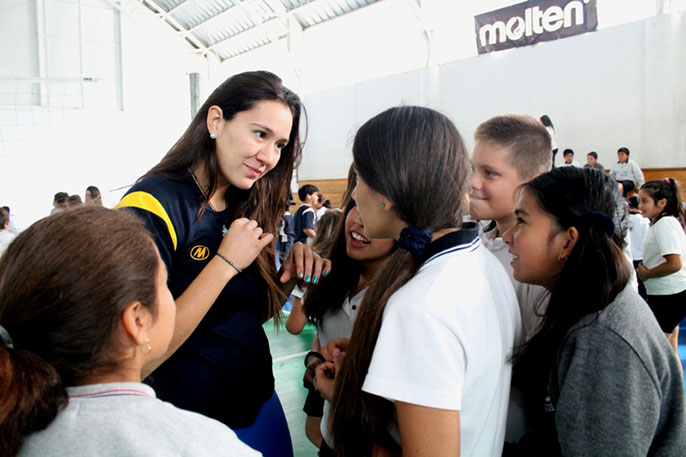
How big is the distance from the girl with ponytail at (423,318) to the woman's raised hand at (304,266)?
455mm

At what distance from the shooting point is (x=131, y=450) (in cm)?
68

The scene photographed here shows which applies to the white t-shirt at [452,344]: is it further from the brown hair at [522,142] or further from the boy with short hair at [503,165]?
the brown hair at [522,142]

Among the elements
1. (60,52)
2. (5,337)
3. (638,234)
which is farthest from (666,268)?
(60,52)

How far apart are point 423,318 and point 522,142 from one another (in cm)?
119

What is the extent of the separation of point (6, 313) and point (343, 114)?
13765mm

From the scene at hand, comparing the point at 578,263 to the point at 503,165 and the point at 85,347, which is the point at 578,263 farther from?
the point at 85,347

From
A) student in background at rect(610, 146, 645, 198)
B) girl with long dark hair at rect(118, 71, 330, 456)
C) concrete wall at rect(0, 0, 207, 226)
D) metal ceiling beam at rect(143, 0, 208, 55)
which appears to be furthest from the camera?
metal ceiling beam at rect(143, 0, 208, 55)

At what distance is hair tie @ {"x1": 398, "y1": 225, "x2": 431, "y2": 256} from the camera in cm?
96

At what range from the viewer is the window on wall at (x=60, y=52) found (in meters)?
11.7

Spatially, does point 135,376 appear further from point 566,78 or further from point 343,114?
point 343,114

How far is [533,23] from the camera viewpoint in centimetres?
965

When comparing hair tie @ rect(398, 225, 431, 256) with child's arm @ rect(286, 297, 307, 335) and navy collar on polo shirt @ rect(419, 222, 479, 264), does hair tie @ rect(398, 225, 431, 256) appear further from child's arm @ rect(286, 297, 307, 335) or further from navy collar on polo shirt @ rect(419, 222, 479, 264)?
child's arm @ rect(286, 297, 307, 335)

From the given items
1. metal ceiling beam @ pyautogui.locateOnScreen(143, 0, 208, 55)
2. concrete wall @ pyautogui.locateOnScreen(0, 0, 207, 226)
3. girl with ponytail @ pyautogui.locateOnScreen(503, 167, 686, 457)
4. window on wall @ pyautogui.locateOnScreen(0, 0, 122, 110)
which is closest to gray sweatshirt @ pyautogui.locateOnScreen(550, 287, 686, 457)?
girl with ponytail @ pyautogui.locateOnScreen(503, 167, 686, 457)

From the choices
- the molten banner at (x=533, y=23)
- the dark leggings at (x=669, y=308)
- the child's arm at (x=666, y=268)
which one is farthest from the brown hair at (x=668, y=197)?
the molten banner at (x=533, y=23)
